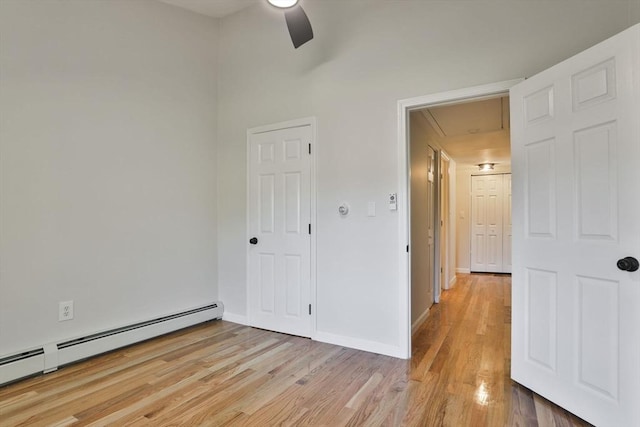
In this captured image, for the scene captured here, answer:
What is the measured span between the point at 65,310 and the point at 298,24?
8.89 feet

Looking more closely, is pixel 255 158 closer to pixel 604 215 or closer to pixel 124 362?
pixel 124 362

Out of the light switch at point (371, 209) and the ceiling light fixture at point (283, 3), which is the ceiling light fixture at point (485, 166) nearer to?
the light switch at point (371, 209)

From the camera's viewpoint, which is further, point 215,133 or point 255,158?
point 215,133

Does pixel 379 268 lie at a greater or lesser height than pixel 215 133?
lesser

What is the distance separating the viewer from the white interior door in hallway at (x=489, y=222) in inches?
281

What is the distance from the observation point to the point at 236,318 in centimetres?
368

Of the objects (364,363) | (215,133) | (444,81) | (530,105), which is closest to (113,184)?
(215,133)

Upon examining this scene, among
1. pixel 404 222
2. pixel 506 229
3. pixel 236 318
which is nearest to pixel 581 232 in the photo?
pixel 404 222

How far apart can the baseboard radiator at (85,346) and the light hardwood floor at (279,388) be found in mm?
69

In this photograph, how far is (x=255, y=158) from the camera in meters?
3.54

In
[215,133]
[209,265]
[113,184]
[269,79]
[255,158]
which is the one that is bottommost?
[209,265]

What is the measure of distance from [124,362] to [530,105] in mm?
3416

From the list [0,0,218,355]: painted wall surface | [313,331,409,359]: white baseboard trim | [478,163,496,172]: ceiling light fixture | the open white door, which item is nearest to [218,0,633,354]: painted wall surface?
[313,331,409,359]: white baseboard trim

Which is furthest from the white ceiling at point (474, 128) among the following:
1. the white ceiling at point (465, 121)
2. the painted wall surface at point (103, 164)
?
the painted wall surface at point (103, 164)
